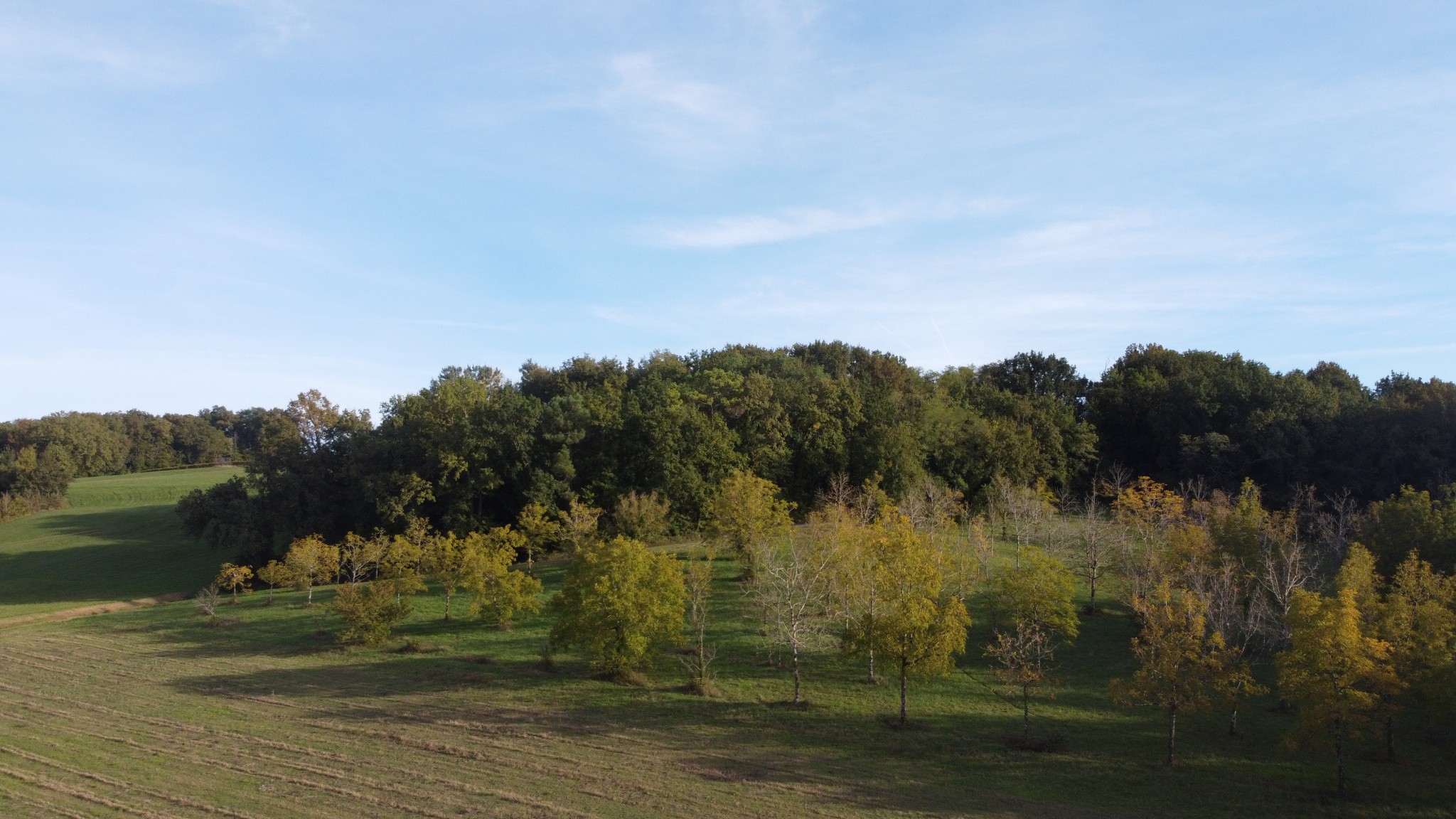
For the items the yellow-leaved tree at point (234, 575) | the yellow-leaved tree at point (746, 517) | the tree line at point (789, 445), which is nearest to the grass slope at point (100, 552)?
the tree line at point (789, 445)

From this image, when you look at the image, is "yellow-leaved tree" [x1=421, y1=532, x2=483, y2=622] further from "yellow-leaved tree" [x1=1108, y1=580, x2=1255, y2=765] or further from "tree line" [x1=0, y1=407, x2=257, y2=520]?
"tree line" [x1=0, y1=407, x2=257, y2=520]

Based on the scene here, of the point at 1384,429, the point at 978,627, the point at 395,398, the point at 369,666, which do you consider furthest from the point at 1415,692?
the point at 395,398

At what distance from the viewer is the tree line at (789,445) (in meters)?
65.4

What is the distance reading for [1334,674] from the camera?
2728 cm

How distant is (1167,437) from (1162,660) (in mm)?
58286

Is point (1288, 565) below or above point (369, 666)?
above

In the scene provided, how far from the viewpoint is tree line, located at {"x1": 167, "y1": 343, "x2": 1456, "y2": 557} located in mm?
65438

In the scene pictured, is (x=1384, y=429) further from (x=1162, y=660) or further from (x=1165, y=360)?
(x=1162, y=660)

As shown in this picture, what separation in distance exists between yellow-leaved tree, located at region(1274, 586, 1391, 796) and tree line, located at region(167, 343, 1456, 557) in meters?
36.4

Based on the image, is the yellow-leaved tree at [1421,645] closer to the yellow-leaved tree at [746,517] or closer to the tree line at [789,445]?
the yellow-leaved tree at [746,517]

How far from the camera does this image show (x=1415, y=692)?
30828 mm

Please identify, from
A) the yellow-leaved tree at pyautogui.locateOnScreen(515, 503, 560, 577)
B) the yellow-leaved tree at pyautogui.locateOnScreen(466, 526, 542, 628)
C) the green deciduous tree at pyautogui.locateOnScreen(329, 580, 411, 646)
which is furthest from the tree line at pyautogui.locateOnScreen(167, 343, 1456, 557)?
the green deciduous tree at pyautogui.locateOnScreen(329, 580, 411, 646)

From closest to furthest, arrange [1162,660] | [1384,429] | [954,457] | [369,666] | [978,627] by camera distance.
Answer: [1162,660]
[369,666]
[978,627]
[1384,429]
[954,457]

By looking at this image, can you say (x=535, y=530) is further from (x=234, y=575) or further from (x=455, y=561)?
(x=234, y=575)
